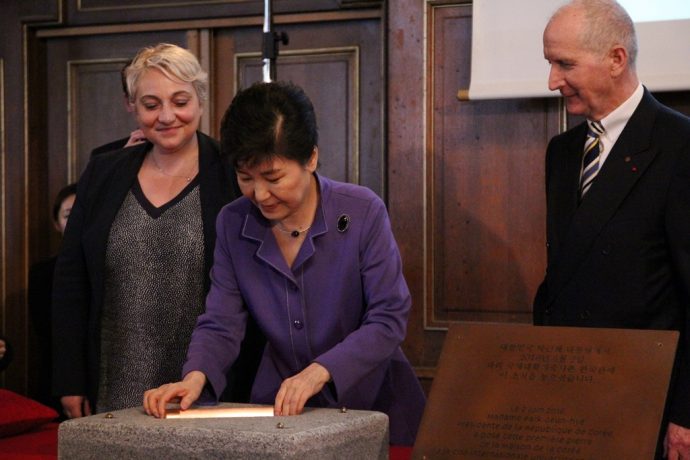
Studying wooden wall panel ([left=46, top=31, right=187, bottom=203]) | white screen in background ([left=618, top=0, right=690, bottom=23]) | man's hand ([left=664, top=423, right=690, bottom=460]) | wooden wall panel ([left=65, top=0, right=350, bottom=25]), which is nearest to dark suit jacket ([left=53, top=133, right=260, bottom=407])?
man's hand ([left=664, top=423, right=690, bottom=460])

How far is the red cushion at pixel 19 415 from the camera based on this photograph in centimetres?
273

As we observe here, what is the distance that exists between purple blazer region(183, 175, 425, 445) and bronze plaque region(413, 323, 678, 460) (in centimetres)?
34

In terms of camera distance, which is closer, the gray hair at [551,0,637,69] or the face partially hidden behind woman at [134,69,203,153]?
the gray hair at [551,0,637,69]

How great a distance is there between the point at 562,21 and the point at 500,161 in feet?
5.83

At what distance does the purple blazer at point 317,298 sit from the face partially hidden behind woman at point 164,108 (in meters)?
0.47

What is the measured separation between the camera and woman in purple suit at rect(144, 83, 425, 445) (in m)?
2.21

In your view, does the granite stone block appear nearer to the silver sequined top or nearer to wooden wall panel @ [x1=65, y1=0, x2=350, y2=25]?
the silver sequined top

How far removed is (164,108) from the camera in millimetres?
2781

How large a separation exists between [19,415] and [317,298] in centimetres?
97

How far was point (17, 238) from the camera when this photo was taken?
17.6ft

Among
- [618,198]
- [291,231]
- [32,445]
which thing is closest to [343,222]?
[291,231]

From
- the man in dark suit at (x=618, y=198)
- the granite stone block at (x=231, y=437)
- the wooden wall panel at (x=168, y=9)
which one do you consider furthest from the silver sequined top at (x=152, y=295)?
the wooden wall panel at (x=168, y=9)

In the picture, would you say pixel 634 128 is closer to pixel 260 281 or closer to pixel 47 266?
pixel 260 281

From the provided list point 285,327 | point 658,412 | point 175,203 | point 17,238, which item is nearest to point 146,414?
point 285,327
